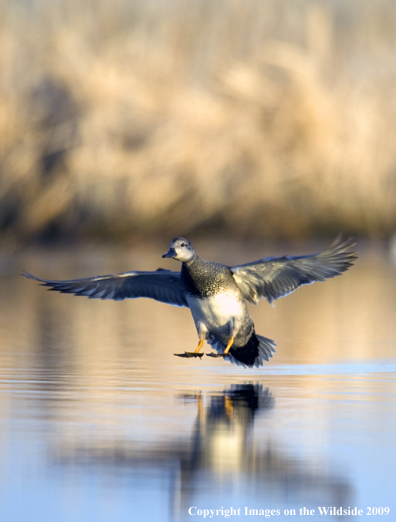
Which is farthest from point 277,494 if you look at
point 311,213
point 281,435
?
point 311,213

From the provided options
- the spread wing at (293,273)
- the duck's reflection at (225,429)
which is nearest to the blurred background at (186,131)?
the spread wing at (293,273)

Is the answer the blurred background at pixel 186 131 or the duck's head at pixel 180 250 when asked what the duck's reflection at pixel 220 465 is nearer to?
the duck's head at pixel 180 250

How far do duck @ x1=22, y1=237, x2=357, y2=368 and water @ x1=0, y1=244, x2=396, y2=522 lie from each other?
0.57ft

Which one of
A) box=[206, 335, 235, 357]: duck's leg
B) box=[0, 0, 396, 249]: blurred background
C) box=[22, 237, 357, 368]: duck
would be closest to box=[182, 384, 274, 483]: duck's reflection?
box=[206, 335, 235, 357]: duck's leg

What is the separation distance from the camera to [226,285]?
6648mm

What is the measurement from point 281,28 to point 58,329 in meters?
9.96

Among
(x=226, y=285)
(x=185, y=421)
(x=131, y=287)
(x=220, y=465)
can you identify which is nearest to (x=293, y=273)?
(x=226, y=285)

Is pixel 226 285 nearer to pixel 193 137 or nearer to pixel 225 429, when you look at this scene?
pixel 225 429

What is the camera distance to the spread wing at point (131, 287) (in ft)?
23.3

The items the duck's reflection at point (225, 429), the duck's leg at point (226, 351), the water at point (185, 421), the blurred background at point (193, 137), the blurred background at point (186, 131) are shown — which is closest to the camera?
the water at point (185, 421)

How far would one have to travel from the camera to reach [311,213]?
1650 centimetres

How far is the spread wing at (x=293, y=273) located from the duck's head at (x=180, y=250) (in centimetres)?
30

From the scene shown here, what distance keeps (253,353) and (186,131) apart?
29.7 ft

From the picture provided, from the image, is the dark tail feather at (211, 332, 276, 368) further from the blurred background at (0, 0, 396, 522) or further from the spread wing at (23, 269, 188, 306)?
the blurred background at (0, 0, 396, 522)
